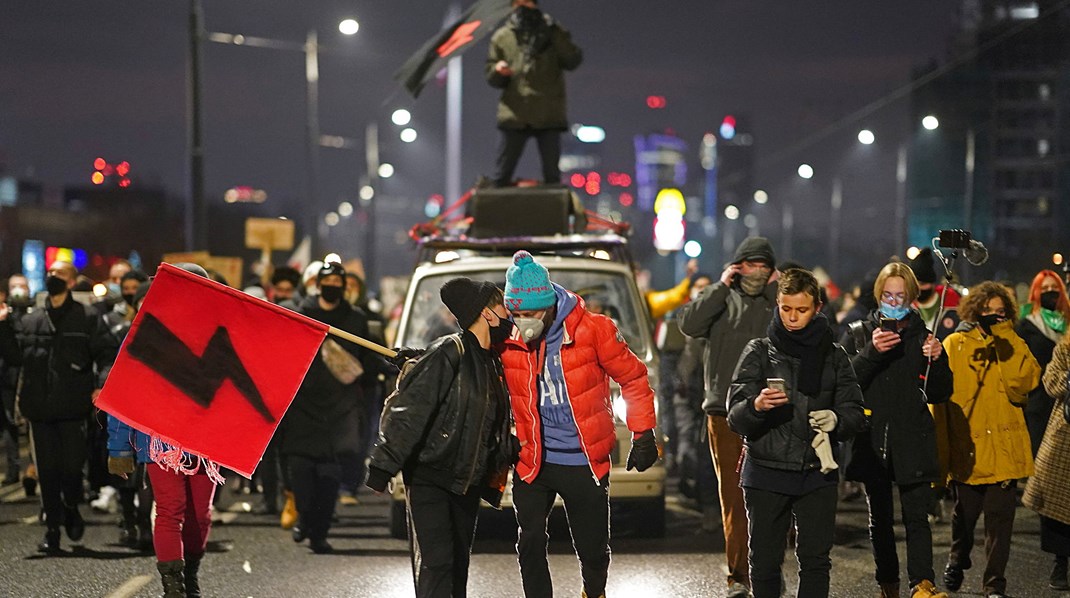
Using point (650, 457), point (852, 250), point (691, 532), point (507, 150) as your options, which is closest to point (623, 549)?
point (691, 532)

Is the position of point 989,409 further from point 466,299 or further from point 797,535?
point 466,299

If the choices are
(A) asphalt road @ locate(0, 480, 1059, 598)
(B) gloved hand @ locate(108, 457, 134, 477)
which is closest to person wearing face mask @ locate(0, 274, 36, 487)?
(A) asphalt road @ locate(0, 480, 1059, 598)

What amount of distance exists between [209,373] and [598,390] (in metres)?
2.05

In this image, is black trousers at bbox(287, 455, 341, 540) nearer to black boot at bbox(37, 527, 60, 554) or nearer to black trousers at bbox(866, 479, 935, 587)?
black boot at bbox(37, 527, 60, 554)

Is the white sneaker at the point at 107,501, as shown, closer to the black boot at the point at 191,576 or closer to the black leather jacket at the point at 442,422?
the black boot at the point at 191,576

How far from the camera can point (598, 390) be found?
7.51m

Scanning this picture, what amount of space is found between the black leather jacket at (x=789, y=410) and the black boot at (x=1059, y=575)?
2.85m

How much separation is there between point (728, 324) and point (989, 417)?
5.35 feet

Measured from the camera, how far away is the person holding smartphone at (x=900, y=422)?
817 cm

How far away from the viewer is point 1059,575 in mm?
9312

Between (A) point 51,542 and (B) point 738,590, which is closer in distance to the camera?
(B) point 738,590

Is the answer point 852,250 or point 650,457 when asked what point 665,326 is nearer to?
point 650,457

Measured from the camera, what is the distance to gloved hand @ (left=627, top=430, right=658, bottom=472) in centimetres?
747

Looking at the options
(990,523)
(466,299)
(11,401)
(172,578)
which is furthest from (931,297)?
(11,401)
